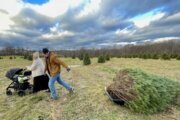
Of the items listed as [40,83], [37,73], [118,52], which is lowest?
[118,52]

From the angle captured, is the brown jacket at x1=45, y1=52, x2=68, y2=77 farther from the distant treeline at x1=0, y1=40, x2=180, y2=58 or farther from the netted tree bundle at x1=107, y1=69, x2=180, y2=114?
the distant treeline at x1=0, y1=40, x2=180, y2=58

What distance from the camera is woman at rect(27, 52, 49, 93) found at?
7.65 m

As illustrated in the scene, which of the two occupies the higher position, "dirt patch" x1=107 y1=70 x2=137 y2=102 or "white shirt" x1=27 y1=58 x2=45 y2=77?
"white shirt" x1=27 y1=58 x2=45 y2=77

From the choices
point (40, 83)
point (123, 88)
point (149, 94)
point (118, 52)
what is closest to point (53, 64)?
point (40, 83)

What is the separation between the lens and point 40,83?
7.80 metres

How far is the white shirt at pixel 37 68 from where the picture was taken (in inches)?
301

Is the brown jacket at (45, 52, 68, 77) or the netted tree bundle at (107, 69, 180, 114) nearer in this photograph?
the netted tree bundle at (107, 69, 180, 114)

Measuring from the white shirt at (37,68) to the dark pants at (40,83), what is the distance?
0.14 meters

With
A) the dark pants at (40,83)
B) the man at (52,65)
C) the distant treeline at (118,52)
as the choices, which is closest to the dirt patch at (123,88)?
the man at (52,65)

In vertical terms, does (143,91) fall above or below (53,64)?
below

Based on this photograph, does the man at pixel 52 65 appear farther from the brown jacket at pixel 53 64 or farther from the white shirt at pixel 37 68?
the white shirt at pixel 37 68

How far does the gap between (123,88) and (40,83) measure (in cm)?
345

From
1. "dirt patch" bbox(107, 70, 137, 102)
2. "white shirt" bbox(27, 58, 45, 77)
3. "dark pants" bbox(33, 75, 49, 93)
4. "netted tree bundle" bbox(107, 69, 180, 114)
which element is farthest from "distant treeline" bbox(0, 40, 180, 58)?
"netted tree bundle" bbox(107, 69, 180, 114)

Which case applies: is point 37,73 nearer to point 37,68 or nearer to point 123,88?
point 37,68
